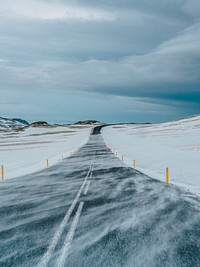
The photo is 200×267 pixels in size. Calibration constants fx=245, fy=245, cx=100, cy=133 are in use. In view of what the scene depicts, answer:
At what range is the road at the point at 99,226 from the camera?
6.20 meters

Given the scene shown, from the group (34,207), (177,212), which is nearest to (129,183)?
(177,212)

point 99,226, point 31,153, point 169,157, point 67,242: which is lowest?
point 31,153

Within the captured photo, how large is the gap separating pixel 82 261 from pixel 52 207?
472 centimetres

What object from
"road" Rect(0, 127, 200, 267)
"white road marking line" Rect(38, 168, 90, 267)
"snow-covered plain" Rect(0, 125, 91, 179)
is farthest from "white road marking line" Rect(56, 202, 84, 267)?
"snow-covered plain" Rect(0, 125, 91, 179)

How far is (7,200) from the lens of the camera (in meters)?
11.7

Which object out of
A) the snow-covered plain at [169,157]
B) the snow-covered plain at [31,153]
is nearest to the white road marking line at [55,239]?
the snow-covered plain at [169,157]

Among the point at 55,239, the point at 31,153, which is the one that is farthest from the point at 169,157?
the point at 55,239

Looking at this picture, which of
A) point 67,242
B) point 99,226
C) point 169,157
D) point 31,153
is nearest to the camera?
point 67,242

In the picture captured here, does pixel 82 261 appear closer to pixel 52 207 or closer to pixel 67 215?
pixel 67 215

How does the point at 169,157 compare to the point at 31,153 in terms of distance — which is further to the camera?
the point at 31,153

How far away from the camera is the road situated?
244 inches

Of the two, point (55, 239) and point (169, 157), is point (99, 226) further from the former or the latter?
point (169, 157)

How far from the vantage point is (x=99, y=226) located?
325 inches

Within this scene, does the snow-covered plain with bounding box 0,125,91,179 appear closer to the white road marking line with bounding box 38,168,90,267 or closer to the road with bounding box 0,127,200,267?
the road with bounding box 0,127,200,267
